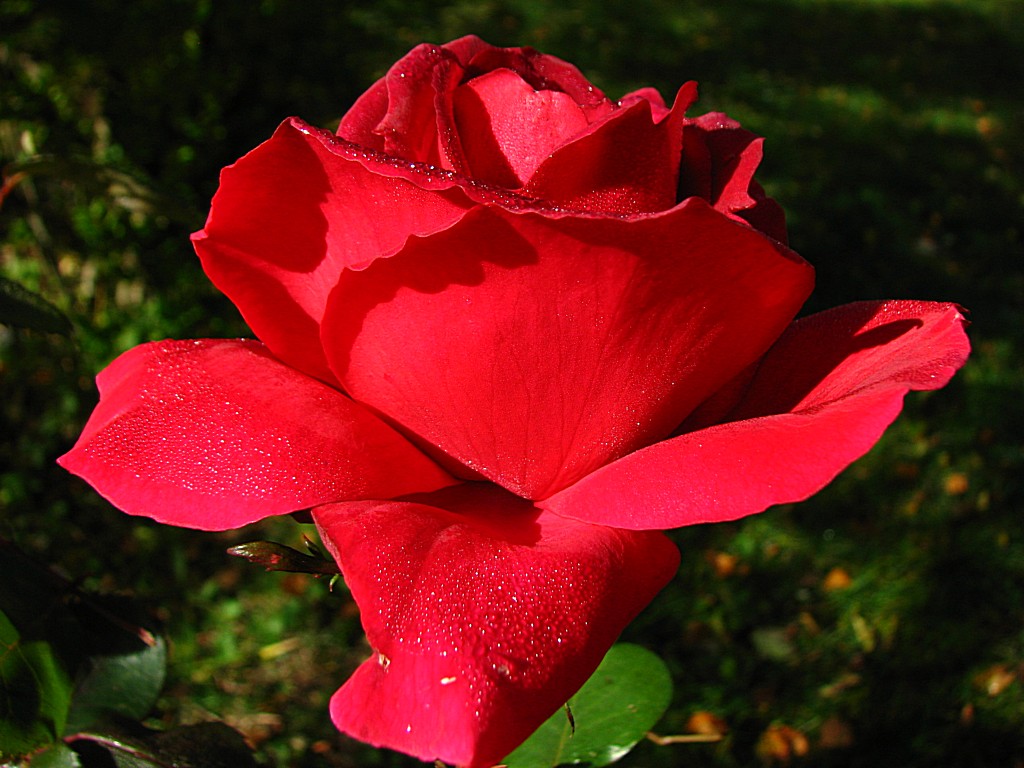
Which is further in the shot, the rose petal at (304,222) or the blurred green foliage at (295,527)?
the blurred green foliage at (295,527)

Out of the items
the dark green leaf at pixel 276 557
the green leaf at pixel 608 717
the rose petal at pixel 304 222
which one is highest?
the rose petal at pixel 304 222

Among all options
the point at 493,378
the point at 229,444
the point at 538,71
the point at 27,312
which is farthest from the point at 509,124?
the point at 27,312

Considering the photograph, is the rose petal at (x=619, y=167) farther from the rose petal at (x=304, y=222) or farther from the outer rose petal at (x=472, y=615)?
the outer rose petal at (x=472, y=615)

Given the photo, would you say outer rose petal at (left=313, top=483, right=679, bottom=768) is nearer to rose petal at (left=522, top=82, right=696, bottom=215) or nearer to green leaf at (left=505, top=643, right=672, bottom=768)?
rose petal at (left=522, top=82, right=696, bottom=215)

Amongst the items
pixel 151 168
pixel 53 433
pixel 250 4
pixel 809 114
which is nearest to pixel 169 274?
pixel 151 168

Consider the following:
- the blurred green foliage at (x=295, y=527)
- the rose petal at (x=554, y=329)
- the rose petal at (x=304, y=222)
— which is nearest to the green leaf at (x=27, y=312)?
the blurred green foliage at (x=295, y=527)

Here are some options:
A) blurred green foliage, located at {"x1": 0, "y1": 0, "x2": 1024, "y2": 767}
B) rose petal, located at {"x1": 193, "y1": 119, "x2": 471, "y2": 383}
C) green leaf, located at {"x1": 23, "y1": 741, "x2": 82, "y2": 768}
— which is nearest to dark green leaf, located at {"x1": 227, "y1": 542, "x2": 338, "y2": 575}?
rose petal, located at {"x1": 193, "y1": 119, "x2": 471, "y2": 383}

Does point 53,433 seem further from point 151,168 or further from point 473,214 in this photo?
point 473,214
